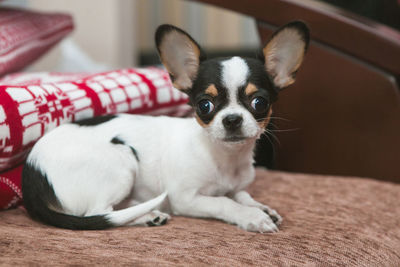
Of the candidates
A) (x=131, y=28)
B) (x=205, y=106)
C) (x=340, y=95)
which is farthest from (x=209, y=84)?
(x=131, y=28)

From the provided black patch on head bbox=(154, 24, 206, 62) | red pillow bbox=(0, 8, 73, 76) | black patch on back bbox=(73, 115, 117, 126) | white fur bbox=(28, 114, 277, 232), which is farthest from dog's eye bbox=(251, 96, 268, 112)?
red pillow bbox=(0, 8, 73, 76)

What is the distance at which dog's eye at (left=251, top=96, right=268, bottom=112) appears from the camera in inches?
49.3

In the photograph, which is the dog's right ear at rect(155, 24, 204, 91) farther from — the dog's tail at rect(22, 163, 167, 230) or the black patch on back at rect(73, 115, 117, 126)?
the dog's tail at rect(22, 163, 167, 230)

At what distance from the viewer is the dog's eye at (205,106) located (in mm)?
1259

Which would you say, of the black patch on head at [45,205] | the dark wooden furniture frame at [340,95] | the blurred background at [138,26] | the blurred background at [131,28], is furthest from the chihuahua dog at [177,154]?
the blurred background at [131,28]

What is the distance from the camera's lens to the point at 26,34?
1984 mm

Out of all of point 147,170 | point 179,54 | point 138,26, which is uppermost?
point 179,54

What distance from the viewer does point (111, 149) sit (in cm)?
135

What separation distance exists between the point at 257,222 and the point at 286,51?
502 millimetres

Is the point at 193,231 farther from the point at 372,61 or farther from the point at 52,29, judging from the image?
the point at 52,29

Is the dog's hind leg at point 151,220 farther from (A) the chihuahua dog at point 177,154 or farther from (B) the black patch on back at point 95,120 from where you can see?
(B) the black patch on back at point 95,120

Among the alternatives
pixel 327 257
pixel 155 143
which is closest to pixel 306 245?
pixel 327 257

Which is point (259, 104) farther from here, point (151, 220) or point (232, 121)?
point (151, 220)

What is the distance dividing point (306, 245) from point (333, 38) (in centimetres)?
88
